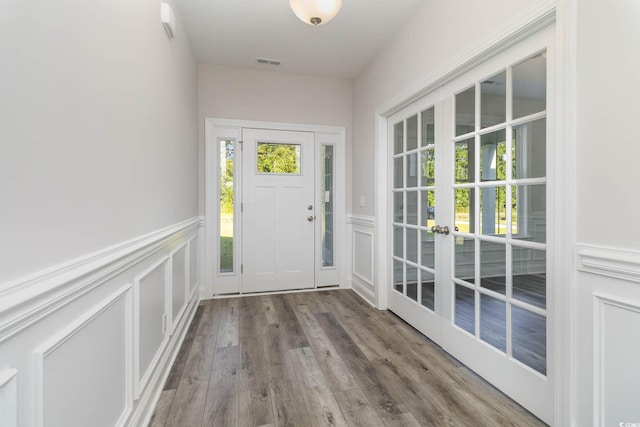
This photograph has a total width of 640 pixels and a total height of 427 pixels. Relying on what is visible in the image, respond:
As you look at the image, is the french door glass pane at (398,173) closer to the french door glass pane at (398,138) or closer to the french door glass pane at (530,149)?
the french door glass pane at (398,138)

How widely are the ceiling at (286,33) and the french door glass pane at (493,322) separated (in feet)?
7.24

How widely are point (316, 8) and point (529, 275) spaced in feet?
6.34

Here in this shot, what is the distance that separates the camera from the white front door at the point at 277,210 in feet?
11.7

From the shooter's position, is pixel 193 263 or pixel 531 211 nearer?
pixel 531 211

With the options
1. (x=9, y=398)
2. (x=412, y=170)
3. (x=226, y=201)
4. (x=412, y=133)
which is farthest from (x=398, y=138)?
(x=9, y=398)

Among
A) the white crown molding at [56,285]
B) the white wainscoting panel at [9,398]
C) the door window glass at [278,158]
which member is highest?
the door window glass at [278,158]

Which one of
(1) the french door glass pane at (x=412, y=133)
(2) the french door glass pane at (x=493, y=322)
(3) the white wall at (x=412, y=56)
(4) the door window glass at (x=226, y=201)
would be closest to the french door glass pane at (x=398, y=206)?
(3) the white wall at (x=412, y=56)

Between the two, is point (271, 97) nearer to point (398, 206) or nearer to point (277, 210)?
point (277, 210)

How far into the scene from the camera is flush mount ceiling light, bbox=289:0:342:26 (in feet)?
6.01

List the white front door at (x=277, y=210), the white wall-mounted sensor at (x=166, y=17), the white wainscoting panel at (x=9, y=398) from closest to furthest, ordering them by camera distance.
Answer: the white wainscoting panel at (x=9, y=398) → the white wall-mounted sensor at (x=166, y=17) → the white front door at (x=277, y=210)

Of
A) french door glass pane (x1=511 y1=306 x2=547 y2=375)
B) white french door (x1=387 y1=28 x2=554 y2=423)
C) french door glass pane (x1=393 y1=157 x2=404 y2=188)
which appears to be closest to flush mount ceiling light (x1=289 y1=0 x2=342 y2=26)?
white french door (x1=387 y1=28 x2=554 y2=423)

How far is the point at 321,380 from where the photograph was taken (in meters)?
1.85

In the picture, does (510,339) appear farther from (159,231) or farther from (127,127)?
(127,127)

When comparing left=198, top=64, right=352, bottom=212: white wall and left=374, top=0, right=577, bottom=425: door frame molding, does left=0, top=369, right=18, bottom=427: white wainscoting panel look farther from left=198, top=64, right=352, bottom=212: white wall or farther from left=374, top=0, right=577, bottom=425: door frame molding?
left=198, top=64, right=352, bottom=212: white wall
